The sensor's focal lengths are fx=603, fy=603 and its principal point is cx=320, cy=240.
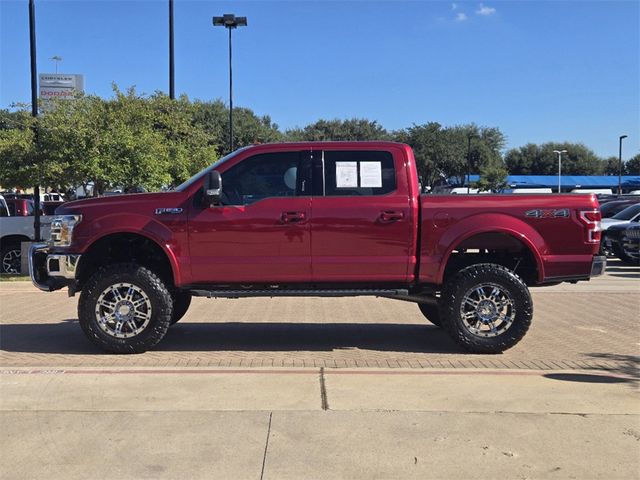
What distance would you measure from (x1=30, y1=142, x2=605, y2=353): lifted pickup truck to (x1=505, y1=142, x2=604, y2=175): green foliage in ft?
300

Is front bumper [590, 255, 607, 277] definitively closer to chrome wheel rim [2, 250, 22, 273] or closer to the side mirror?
the side mirror

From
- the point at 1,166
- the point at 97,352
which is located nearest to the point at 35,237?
the point at 1,166

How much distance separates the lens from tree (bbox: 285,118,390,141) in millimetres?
66062

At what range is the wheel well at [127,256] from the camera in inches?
263

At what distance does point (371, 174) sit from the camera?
6531 millimetres

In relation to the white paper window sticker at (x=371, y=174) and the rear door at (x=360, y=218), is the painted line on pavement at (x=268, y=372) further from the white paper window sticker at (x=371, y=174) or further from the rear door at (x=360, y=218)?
the white paper window sticker at (x=371, y=174)

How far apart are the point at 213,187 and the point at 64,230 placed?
1718mm

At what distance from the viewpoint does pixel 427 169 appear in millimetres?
69125

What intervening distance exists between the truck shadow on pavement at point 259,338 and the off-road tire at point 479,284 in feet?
1.06

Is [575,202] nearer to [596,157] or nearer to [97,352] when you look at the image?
[97,352]

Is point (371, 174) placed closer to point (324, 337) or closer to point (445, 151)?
point (324, 337)

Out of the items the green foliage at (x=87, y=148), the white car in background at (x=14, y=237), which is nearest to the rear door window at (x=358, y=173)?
the green foliage at (x=87, y=148)

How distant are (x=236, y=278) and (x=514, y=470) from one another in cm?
362

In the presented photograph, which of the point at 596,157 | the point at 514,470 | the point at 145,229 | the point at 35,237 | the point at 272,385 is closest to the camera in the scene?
the point at 514,470
